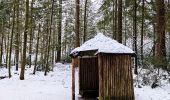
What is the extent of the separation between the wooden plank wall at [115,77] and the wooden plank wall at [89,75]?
3.06 meters

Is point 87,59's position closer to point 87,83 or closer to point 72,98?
point 87,83

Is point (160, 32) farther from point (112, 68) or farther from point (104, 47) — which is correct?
point (104, 47)

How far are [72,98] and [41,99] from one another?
1.60m

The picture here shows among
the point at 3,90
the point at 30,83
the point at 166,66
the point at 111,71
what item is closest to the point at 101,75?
the point at 111,71

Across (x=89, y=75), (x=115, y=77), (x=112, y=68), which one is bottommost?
(x=89, y=75)

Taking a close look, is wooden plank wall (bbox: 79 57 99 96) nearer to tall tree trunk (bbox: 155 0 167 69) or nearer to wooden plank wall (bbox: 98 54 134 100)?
wooden plank wall (bbox: 98 54 134 100)

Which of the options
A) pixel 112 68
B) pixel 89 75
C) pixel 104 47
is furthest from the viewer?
pixel 89 75

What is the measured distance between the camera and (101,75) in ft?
39.9

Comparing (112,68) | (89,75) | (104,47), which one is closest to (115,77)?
(112,68)

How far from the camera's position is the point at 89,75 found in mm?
15328

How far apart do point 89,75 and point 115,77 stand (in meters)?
3.22

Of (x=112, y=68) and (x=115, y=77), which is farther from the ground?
(x=112, y=68)

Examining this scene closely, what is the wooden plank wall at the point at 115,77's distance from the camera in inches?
→ 478

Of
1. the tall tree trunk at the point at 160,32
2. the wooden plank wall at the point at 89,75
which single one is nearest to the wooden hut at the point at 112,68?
the wooden plank wall at the point at 89,75
